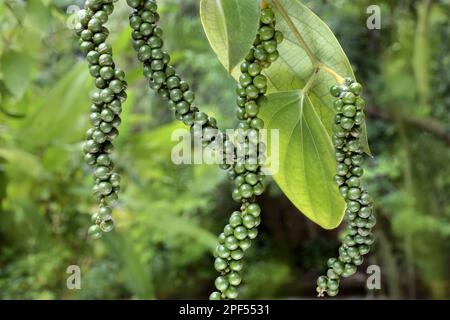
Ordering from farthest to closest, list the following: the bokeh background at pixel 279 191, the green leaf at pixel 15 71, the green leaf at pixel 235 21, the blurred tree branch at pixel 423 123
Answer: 1. the blurred tree branch at pixel 423 123
2. the bokeh background at pixel 279 191
3. the green leaf at pixel 15 71
4. the green leaf at pixel 235 21

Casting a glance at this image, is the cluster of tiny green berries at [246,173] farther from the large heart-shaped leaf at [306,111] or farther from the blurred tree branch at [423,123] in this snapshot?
the blurred tree branch at [423,123]

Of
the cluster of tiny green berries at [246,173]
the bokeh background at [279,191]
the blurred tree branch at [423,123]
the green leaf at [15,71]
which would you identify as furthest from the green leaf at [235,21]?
the blurred tree branch at [423,123]

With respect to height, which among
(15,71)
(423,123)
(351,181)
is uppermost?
(423,123)

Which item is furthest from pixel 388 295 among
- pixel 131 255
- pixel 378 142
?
pixel 131 255

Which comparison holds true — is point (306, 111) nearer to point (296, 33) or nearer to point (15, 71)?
point (296, 33)

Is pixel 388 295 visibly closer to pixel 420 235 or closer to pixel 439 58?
pixel 420 235

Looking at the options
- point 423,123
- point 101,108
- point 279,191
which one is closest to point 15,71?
point 101,108
